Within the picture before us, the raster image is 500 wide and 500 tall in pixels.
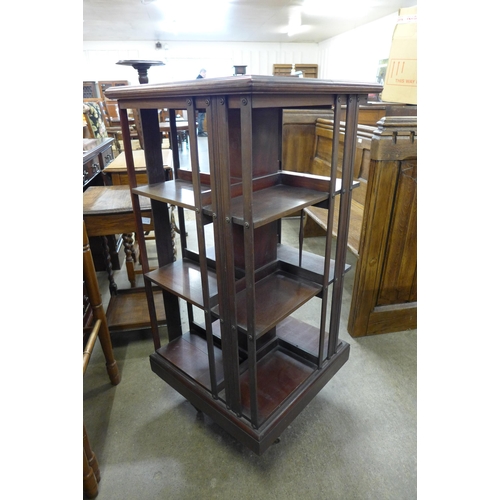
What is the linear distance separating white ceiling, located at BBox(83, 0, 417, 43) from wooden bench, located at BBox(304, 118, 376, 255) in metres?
4.56

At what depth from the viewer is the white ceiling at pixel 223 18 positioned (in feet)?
20.0

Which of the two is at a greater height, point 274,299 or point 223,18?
point 223,18

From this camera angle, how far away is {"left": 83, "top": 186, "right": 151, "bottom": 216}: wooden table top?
1.66 meters

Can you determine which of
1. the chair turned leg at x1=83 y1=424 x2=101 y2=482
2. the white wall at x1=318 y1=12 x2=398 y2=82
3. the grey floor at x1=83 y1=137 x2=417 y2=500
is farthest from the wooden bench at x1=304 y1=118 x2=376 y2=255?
the white wall at x1=318 y1=12 x2=398 y2=82

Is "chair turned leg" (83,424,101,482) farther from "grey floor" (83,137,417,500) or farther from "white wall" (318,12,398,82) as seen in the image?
"white wall" (318,12,398,82)

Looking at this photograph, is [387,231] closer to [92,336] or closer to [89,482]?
[92,336]

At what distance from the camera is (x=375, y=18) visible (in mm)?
7453

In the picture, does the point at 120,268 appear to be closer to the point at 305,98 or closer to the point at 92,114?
the point at 92,114

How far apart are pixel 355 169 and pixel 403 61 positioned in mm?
893

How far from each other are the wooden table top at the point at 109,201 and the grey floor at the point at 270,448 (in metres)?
0.82

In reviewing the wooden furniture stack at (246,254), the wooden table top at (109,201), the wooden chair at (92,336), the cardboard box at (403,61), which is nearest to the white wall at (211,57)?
the cardboard box at (403,61)

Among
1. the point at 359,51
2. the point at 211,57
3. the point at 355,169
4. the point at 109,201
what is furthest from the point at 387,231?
the point at 211,57

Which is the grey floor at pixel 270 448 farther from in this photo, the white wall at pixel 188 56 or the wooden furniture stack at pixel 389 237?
the white wall at pixel 188 56

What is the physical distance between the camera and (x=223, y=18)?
723 centimetres
